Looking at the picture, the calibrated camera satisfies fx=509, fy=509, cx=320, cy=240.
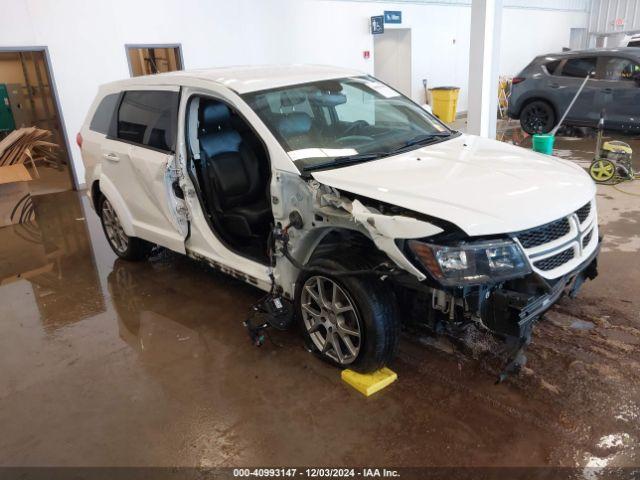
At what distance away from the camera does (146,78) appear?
4.04 meters

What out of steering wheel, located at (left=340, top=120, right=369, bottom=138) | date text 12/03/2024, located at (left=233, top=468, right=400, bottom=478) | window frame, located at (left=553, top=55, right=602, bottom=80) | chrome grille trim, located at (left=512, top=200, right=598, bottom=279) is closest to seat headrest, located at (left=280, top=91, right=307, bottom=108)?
steering wheel, located at (left=340, top=120, right=369, bottom=138)

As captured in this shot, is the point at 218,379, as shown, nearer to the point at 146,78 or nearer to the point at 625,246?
the point at 146,78

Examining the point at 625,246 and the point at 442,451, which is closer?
the point at 442,451

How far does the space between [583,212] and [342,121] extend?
1.52 m

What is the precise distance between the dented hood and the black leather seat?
1.04 meters

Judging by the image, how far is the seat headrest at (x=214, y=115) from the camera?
369 centimetres

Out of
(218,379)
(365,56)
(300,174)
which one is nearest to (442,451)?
(218,379)

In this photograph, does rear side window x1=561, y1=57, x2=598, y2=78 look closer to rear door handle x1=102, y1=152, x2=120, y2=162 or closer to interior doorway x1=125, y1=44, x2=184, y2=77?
interior doorway x1=125, y1=44, x2=184, y2=77

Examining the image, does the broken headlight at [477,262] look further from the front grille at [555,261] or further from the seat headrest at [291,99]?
the seat headrest at [291,99]

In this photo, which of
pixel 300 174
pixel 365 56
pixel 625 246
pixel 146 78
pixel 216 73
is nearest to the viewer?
pixel 300 174

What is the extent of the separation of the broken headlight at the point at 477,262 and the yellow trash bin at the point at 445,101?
10959 millimetres

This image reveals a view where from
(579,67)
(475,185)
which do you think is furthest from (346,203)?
(579,67)

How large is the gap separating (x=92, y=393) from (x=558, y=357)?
2722 millimetres

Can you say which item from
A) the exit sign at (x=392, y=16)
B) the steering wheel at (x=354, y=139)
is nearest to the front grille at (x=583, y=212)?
the steering wheel at (x=354, y=139)
